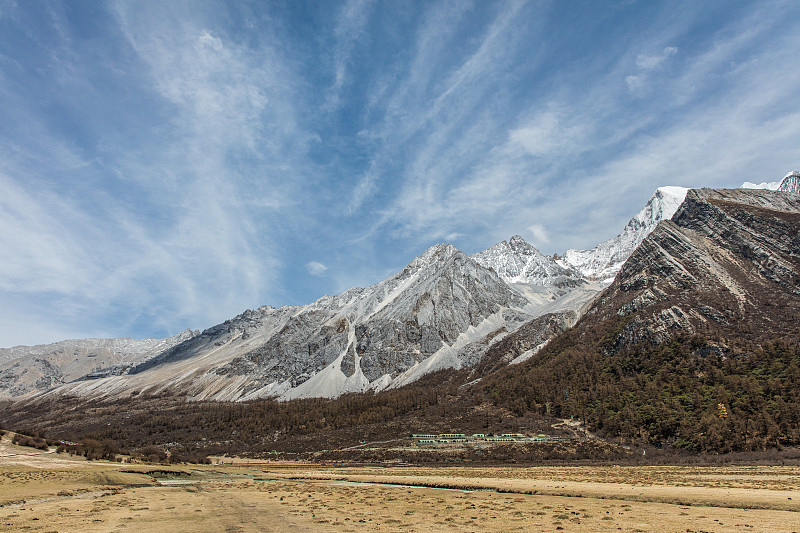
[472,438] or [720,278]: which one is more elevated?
[720,278]

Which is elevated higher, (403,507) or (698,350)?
(698,350)

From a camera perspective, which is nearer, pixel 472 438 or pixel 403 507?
pixel 403 507

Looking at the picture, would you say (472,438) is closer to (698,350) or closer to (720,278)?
(698,350)

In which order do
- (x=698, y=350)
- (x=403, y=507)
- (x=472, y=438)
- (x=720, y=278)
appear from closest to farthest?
(x=403, y=507) < (x=472, y=438) < (x=698, y=350) < (x=720, y=278)

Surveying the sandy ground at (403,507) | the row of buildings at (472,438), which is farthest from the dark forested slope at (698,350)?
the sandy ground at (403,507)

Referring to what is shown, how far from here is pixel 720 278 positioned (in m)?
163

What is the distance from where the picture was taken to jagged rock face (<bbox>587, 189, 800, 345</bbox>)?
14150 centimetres

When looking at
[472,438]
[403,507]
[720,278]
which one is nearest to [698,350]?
[720,278]

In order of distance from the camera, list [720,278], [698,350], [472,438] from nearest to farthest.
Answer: [472,438]
[698,350]
[720,278]

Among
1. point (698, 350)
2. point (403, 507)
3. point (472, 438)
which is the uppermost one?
point (698, 350)

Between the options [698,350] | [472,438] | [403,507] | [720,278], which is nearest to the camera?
[403,507]

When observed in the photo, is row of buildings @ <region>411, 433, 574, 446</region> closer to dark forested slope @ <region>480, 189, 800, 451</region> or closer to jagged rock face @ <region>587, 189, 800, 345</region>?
dark forested slope @ <region>480, 189, 800, 451</region>

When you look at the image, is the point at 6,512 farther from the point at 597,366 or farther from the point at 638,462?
the point at 597,366

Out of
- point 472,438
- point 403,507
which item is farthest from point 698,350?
point 403,507
